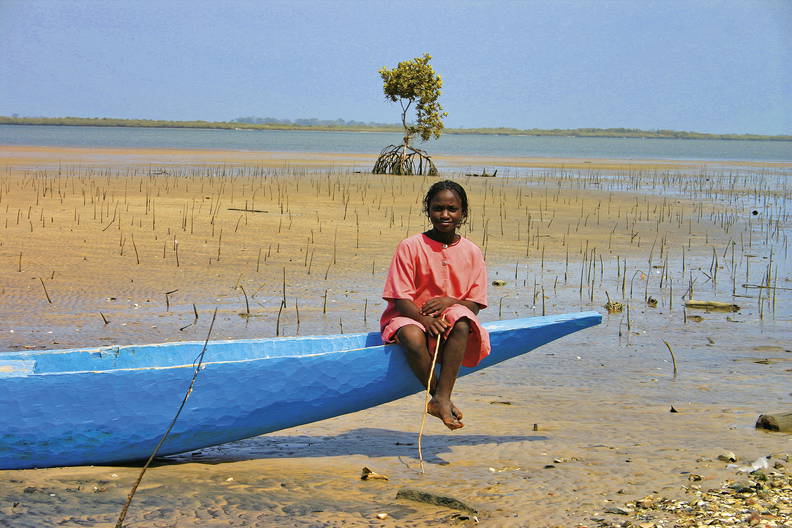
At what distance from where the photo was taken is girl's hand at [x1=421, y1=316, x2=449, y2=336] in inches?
165

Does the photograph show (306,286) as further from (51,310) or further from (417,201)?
(417,201)

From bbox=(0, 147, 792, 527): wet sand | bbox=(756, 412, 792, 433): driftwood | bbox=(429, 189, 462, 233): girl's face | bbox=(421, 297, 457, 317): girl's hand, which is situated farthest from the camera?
bbox=(756, 412, 792, 433): driftwood

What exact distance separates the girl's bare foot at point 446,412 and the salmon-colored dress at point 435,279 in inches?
10.7

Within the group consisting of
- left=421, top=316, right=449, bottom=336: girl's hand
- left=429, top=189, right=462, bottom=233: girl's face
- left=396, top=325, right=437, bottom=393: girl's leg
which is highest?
left=429, top=189, right=462, bottom=233: girl's face

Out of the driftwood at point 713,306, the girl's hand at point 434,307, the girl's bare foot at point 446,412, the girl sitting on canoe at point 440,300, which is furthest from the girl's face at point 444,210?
the driftwood at point 713,306

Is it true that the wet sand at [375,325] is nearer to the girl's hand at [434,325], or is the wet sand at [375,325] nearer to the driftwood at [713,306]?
the driftwood at [713,306]

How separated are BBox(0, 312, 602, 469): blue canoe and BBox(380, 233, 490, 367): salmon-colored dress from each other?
17 centimetres

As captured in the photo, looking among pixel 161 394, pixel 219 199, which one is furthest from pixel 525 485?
pixel 219 199

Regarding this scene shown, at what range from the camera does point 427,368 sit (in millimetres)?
4262

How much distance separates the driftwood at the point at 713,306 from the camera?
26.7ft

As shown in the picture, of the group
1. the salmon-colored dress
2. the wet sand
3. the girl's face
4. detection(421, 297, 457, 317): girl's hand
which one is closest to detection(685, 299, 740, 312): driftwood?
the wet sand

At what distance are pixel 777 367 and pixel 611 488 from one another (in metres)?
2.91

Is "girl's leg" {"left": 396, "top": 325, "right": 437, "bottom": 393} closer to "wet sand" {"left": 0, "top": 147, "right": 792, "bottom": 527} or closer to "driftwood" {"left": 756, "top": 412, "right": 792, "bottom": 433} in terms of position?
"wet sand" {"left": 0, "top": 147, "right": 792, "bottom": 527}

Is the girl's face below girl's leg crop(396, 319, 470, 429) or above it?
above
